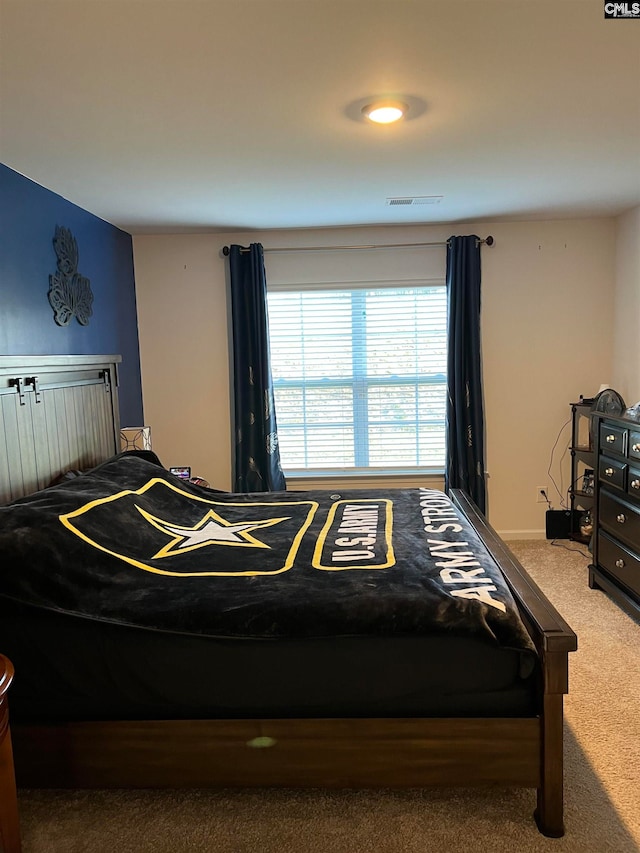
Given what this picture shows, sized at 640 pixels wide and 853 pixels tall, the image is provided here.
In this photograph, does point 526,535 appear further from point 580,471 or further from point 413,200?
point 413,200

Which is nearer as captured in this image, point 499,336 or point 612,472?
point 612,472

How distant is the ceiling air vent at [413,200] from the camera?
3705mm

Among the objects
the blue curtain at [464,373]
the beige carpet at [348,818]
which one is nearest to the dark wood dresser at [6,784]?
the beige carpet at [348,818]

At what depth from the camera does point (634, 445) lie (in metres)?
3.22

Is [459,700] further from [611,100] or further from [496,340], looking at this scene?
Answer: [496,340]

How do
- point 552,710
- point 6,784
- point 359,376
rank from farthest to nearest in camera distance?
point 359,376, point 552,710, point 6,784

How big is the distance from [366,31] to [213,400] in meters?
3.19

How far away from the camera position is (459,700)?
6.15 ft

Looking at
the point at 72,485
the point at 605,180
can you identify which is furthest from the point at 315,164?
the point at 72,485

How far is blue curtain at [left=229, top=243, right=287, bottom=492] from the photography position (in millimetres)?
4480

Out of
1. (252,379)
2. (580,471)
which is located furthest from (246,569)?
(580,471)

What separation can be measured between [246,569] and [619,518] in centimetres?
219

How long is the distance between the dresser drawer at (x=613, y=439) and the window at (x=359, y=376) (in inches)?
53.5

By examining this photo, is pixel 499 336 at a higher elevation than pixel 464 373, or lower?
higher
